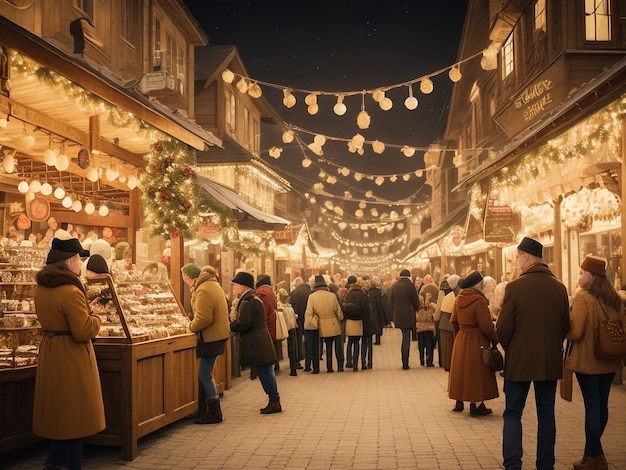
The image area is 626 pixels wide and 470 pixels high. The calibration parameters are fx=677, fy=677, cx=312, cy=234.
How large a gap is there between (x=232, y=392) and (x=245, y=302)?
2.70m

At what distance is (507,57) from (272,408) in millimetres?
15276

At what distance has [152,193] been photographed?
456 inches

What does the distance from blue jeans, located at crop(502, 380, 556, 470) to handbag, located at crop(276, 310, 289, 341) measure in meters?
8.12

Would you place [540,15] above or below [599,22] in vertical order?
above

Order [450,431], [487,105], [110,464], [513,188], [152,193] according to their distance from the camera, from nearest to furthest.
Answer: [110,464] < [450,431] < [152,193] < [513,188] < [487,105]

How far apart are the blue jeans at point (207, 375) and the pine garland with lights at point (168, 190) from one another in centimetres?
317

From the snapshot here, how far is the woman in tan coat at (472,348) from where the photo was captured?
8.80m

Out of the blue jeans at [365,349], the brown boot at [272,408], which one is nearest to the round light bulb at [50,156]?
the brown boot at [272,408]

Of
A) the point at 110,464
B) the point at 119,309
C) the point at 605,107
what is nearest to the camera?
the point at 110,464

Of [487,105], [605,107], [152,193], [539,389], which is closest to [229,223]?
[152,193]

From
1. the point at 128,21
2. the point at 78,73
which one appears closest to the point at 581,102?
the point at 78,73

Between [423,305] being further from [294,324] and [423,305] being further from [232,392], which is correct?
[232,392]

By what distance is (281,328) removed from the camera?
14.3 meters

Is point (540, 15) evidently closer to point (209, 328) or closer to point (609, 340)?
point (209, 328)
